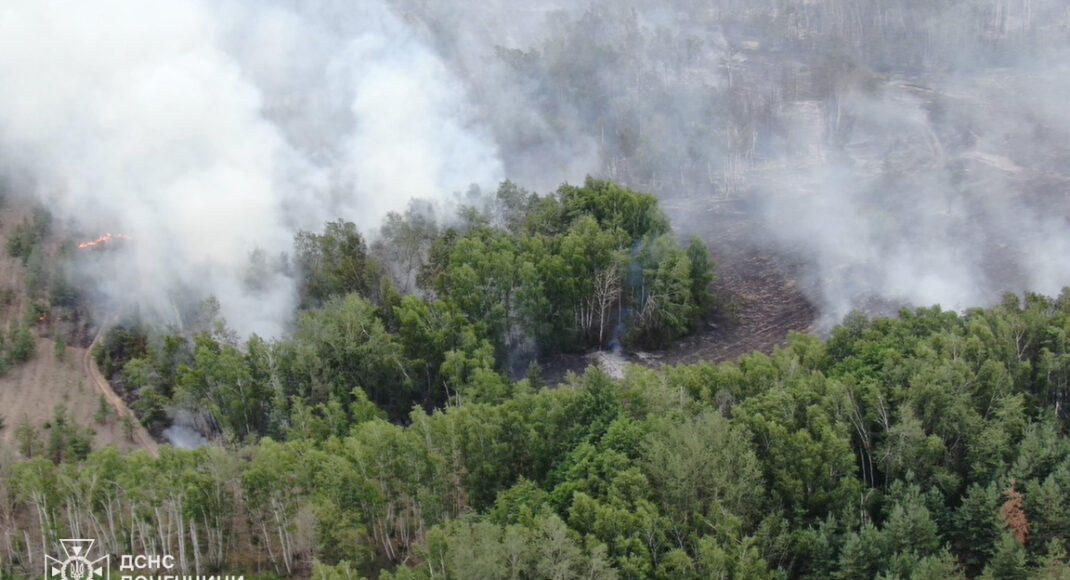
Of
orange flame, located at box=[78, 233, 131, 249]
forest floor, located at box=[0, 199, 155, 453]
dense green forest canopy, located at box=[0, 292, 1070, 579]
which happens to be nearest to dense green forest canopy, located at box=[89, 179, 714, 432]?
forest floor, located at box=[0, 199, 155, 453]

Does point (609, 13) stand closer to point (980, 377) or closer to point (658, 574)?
point (980, 377)

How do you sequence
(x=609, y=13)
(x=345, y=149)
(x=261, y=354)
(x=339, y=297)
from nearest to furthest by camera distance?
1. (x=261, y=354)
2. (x=339, y=297)
3. (x=345, y=149)
4. (x=609, y=13)

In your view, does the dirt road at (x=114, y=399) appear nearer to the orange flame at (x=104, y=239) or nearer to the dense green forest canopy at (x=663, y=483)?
the orange flame at (x=104, y=239)

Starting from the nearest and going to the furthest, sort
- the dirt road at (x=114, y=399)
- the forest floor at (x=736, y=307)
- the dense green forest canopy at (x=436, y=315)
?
the dense green forest canopy at (x=436, y=315) < the dirt road at (x=114, y=399) < the forest floor at (x=736, y=307)

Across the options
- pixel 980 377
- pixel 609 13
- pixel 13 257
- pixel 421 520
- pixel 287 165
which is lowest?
pixel 421 520

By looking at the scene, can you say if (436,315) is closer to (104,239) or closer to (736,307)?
(736,307)

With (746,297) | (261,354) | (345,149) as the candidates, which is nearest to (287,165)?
(345,149)

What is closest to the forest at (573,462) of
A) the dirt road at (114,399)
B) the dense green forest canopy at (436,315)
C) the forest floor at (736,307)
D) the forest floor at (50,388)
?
the dense green forest canopy at (436,315)

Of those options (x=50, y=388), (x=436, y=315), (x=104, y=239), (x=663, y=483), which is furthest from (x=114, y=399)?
(x=663, y=483)
